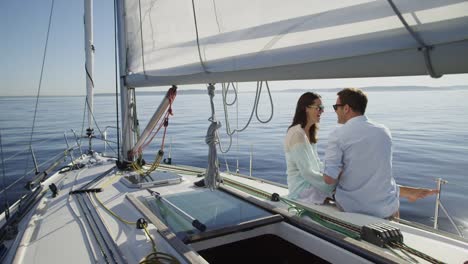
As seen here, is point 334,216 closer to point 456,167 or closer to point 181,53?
point 181,53

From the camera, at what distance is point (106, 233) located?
1.99 m

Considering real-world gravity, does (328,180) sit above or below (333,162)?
below

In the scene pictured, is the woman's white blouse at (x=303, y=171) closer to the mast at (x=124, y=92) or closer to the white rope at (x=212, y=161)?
the white rope at (x=212, y=161)

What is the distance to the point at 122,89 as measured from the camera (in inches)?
130

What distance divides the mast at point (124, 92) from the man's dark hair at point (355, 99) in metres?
2.02

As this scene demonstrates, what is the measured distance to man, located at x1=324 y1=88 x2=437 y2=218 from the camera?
210 centimetres

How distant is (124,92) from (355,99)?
215 centimetres

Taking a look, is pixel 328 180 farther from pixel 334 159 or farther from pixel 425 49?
pixel 425 49

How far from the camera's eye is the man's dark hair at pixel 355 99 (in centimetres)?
220

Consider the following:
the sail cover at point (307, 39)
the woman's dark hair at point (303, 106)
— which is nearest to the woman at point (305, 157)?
the woman's dark hair at point (303, 106)

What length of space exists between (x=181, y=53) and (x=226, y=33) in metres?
0.53

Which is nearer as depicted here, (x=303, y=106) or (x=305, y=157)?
(x=305, y=157)

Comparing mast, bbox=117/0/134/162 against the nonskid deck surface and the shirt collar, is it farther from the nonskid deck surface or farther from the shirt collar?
the shirt collar

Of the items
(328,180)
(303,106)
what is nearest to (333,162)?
(328,180)
